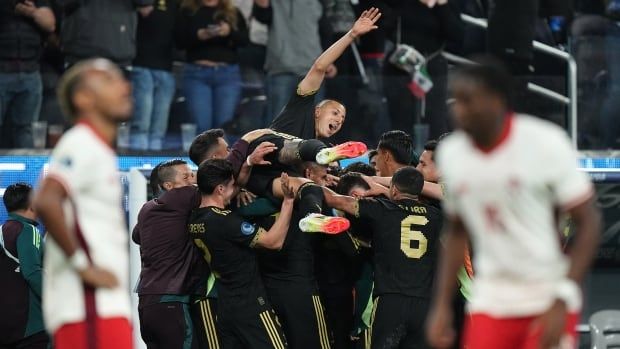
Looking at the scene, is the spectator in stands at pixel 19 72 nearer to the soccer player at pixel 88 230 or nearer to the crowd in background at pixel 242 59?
the crowd in background at pixel 242 59

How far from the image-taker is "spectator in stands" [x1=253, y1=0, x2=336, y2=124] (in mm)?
12891

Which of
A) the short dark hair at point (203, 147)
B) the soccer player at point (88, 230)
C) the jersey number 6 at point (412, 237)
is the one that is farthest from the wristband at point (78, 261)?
the short dark hair at point (203, 147)

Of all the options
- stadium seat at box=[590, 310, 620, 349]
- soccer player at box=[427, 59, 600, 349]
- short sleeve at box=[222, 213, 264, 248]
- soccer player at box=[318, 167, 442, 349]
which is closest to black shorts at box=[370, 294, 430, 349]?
soccer player at box=[318, 167, 442, 349]

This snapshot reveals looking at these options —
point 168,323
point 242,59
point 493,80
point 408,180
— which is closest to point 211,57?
point 242,59

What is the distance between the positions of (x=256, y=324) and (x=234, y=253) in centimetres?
52

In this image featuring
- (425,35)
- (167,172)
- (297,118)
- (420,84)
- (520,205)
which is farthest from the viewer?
(425,35)

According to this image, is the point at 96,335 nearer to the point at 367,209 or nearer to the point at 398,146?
the point at 367,209

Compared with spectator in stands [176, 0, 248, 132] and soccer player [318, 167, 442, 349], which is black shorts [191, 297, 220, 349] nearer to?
soccer player [318, 167, 442, 349]

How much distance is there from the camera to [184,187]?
32.1 feet

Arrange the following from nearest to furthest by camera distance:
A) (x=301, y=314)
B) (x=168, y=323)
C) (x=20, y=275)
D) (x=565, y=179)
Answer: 1. (x=565, y=179)
2. (x=301, y=314)
3. (x=168, y=323)
4. (x=20, y=275)

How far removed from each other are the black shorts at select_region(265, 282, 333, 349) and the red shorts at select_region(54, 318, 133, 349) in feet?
11.3

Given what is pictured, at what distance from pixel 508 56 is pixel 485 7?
2.07 metres

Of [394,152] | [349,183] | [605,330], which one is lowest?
[605,330]

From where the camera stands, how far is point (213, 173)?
9117 mm
